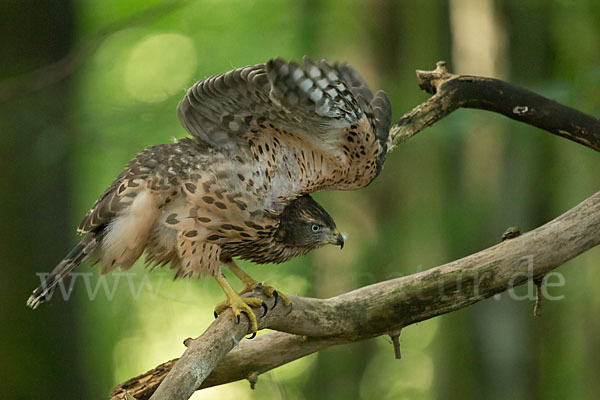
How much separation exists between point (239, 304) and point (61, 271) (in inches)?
37.7

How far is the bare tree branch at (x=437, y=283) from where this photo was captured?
397 cm

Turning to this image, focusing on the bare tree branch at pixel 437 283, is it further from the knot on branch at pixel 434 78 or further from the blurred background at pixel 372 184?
the blurred background at pixel 372 184

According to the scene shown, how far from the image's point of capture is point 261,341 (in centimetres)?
436

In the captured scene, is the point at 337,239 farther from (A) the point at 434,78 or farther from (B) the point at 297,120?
(A) the point at 434,78

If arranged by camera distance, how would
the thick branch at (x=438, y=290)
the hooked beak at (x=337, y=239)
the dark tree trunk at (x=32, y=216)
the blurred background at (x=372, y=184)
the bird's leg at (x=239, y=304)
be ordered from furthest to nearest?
the blurred background at (x=372, y=184)
the dark tree trunk at (x=32, y=216)
the hooked beak at (x=337, y=239)
the thick branch at (x=438, y=290)
the bird's leg at (x=239, y=304)

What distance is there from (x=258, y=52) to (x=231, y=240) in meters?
6.58

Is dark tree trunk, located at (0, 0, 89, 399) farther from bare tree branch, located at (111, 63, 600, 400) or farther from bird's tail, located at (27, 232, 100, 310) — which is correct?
bare tree branch, located at (111, 63, 600, 400)

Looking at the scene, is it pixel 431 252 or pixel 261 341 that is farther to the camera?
pixel 431 252

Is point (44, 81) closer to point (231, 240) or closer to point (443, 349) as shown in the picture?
point (231, 240)

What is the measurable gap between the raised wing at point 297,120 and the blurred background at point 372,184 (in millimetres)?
2113

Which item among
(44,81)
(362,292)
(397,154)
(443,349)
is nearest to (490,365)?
(443,349)

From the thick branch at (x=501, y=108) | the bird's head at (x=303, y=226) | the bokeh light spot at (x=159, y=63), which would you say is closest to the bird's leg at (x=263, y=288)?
the bird's head at (x=303, y=226)

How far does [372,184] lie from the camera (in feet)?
32.9

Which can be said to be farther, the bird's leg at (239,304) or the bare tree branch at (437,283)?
the bare tree branch at (437,283)
